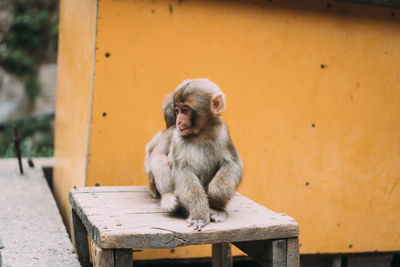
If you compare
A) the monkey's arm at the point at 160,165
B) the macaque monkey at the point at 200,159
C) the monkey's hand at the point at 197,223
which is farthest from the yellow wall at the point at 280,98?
the monkey's hand at the point at 197,223

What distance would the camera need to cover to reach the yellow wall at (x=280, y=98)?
347cm

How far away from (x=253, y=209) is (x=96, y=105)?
4.57 ft

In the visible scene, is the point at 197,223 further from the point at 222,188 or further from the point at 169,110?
the point at 169,110

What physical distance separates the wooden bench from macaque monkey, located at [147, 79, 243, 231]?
10 cm

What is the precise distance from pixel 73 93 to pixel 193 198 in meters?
2.27

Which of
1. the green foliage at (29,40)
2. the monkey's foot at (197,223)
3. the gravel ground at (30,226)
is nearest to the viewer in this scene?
the monkey's foot at (197,223)

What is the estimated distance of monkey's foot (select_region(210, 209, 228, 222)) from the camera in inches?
97.9

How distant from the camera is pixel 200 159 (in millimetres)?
2613

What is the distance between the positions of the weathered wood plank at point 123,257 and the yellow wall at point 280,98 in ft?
4.29

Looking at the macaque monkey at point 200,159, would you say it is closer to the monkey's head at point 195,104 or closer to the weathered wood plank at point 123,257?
the monkey's head at point 195,104

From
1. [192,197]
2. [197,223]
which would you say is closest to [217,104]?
[192,197]

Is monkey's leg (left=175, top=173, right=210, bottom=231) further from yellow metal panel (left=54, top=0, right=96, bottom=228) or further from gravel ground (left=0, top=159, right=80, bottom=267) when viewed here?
yellow metal panel (left=54, top=0, right=96, bottom=228)

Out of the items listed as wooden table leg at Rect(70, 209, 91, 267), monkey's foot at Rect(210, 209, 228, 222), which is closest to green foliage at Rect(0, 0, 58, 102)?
wooden table leg at Rect(70, 209, 91, 267)

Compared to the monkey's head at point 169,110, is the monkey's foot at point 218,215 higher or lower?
lower
